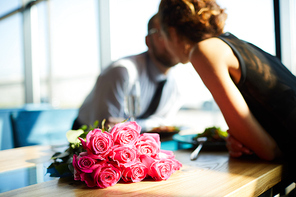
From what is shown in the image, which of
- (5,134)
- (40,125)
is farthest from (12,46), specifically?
(40,125)

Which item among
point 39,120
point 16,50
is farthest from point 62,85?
point 39,120

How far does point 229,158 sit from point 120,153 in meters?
0.46

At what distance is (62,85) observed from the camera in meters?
12.2

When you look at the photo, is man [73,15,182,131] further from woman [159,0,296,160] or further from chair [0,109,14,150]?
woman [159,0,296,160]

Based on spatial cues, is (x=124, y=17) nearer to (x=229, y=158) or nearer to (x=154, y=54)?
(x=154, y=54)

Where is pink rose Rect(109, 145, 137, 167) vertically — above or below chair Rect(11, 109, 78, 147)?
above

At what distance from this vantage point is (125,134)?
0.58 metres

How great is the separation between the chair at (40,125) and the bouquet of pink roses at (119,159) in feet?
4.09

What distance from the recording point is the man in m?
2.01

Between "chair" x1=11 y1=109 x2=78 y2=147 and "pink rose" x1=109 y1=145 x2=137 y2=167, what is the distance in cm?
127

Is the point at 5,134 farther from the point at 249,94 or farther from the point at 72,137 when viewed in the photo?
the point at 249,94

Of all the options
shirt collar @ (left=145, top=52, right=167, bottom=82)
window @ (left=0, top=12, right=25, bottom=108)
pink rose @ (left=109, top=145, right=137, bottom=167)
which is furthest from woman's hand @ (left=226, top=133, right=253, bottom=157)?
window @ (left=0, top=12, right=25, bottom=108)

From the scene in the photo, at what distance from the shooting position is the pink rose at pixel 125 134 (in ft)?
1.88

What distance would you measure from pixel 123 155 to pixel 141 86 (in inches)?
66.6
